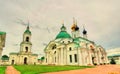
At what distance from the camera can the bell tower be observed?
53625mm

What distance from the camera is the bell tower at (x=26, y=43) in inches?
2111

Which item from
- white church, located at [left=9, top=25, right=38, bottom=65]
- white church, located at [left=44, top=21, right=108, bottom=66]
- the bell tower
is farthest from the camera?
the bell tower

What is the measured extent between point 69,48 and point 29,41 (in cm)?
2241

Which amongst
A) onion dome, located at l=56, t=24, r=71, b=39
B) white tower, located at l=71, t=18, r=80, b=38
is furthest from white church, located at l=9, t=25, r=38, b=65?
white tower, located at l=71, t=18, r=80, b=38

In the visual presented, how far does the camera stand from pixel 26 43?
5388 cm

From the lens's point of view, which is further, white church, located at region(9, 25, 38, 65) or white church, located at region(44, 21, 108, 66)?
white church, located at region(9, 25, 38, 65)

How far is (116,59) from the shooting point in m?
54.7

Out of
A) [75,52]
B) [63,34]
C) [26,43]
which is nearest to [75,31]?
[63,34]

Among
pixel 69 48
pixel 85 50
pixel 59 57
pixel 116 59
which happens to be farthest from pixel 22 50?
pixel 116 59

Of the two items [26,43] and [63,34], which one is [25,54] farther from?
[63,34]

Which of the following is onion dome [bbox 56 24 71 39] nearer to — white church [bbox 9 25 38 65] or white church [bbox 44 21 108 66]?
white church [bbox 44 21 108 66]

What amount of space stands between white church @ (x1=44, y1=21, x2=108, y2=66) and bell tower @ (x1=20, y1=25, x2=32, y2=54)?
8766mm

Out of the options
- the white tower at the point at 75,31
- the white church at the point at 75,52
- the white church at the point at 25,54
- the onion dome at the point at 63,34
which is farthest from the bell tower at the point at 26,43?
the white tower at the point at 75,31

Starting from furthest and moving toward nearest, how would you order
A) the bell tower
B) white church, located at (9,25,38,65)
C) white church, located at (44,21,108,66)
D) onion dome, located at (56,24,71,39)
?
the bell tower < white church, located at (9,25,38,65) < onion dome, located at (56,24,71,39) < white church, located at (44,21,108,66)
